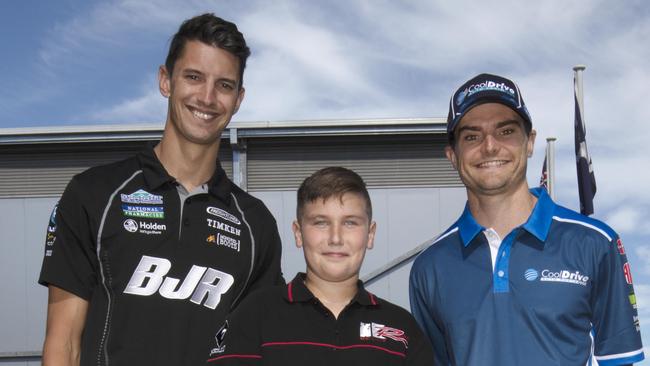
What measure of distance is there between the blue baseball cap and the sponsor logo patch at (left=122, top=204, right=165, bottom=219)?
1.56 m

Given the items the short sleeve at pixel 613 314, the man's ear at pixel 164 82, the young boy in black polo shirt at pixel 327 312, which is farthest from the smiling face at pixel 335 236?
the short sleeve at pixel 613 314

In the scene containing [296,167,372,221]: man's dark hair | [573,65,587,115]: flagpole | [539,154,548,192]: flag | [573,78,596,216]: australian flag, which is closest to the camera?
[296,167,372,221]: man's dark hair

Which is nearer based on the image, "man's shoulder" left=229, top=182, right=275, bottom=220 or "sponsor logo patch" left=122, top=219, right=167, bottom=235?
"sponsor logo patch" left=122, top=219, right=167, bottom=235

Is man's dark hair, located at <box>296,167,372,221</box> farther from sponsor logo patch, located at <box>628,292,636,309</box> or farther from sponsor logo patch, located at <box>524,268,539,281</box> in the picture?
sponsor logo patch, located at <box>628,292,636,309</box>

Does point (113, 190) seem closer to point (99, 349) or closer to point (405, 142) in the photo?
point (99, 349)

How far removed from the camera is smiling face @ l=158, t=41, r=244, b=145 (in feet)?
11.6

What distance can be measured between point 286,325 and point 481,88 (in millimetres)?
1562

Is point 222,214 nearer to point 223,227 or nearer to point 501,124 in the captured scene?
point 223,227

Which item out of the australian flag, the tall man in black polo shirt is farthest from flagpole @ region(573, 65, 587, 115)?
the tall man in black polo shirt

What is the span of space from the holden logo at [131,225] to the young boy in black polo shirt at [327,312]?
65 cm

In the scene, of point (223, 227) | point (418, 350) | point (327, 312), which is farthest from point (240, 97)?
point (418, 350)

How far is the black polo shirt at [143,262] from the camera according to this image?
3209 millimetres

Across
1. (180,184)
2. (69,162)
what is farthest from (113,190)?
(69,162)

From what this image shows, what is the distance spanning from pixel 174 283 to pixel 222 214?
0.50 m
